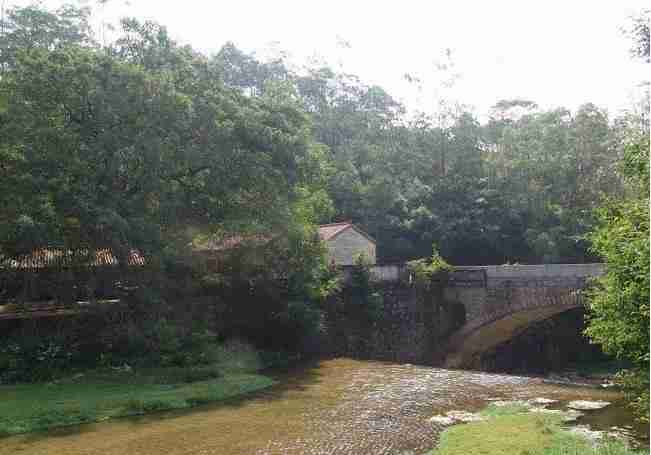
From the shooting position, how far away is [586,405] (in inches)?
685

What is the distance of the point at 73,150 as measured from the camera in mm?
20797

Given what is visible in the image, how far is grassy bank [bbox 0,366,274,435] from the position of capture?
1634cm

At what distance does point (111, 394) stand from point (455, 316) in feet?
54.5

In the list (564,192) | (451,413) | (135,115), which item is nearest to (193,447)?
(451,413)

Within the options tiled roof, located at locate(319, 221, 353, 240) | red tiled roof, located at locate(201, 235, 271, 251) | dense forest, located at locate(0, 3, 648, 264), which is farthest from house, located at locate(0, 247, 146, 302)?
tiled roof, located at locate(319, 221, 353, 240)

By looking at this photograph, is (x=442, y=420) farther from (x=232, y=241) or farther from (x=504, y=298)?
(x=232, y=241)

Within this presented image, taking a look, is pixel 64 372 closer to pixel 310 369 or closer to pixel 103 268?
pixel 103 268

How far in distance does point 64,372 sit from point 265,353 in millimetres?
7905

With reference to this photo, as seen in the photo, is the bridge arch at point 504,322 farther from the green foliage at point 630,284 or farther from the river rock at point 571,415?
the green foliage at point 630,284

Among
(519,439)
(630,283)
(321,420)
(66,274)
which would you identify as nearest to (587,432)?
(519,439)

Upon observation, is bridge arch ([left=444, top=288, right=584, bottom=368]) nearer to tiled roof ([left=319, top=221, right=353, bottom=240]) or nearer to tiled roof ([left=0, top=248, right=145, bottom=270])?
tiled roof ([left=319, top=221, right=353, bottom=240])

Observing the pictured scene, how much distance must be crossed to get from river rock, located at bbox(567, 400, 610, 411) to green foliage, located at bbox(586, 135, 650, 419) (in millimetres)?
7402

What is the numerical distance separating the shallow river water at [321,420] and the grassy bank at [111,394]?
0.62 meters

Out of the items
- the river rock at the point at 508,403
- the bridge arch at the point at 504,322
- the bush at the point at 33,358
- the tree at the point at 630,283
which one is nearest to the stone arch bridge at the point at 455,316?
the bridge arch at the point at 504,322
